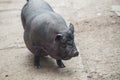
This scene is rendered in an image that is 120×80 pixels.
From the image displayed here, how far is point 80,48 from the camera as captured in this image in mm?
4945

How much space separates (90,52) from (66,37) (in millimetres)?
1006

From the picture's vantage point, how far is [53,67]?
4312 mm

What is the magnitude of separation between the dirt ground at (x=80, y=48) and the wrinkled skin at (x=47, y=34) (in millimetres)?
223

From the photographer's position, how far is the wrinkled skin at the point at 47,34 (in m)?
3.86

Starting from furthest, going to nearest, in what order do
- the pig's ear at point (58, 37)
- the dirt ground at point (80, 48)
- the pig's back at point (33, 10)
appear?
the pig's back at point (33, 10)
the dirt ground at point (80, 48)
the pig's ear at point (58, 37)

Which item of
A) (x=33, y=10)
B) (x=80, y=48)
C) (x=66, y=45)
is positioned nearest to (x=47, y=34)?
(x=66, y=45)

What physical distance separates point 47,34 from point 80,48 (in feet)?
3.49

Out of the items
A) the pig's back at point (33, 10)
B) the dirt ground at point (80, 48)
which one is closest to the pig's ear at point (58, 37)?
the dirt ground at point (80, 48)

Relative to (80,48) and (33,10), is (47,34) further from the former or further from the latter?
(80,48)

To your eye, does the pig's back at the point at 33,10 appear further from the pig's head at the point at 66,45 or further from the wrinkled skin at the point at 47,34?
the pig's head at the point at 66,45

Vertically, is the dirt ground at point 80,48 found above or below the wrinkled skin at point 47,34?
below

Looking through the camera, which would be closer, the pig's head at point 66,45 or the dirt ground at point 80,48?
the pig's head at point 66,45

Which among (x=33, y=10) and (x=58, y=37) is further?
(x=33, y=10)

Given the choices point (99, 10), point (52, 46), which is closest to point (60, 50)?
point (52, 46)
